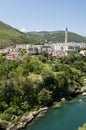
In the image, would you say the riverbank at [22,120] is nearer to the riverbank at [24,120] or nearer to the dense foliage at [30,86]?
the riverbank at [24,120]

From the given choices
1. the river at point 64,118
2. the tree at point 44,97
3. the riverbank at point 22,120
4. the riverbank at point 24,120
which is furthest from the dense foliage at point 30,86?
the river at point 64,118

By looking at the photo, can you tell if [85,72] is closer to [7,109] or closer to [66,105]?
[66,105]

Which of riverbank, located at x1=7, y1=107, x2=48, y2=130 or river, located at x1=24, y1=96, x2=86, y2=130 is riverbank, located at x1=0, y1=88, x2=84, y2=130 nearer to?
riverbank, located at x1=7, y1=107, x2=48, y2=130

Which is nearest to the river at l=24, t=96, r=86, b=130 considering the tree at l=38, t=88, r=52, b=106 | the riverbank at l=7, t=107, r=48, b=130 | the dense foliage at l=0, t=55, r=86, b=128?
the riverbank at l=7, t=107, r=48, b=130

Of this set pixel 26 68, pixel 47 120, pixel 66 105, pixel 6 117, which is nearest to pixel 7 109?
pixel 6 117

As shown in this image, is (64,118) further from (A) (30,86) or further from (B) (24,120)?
(A) (30,86)

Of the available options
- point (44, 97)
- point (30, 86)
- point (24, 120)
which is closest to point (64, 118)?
point (44, 97)
